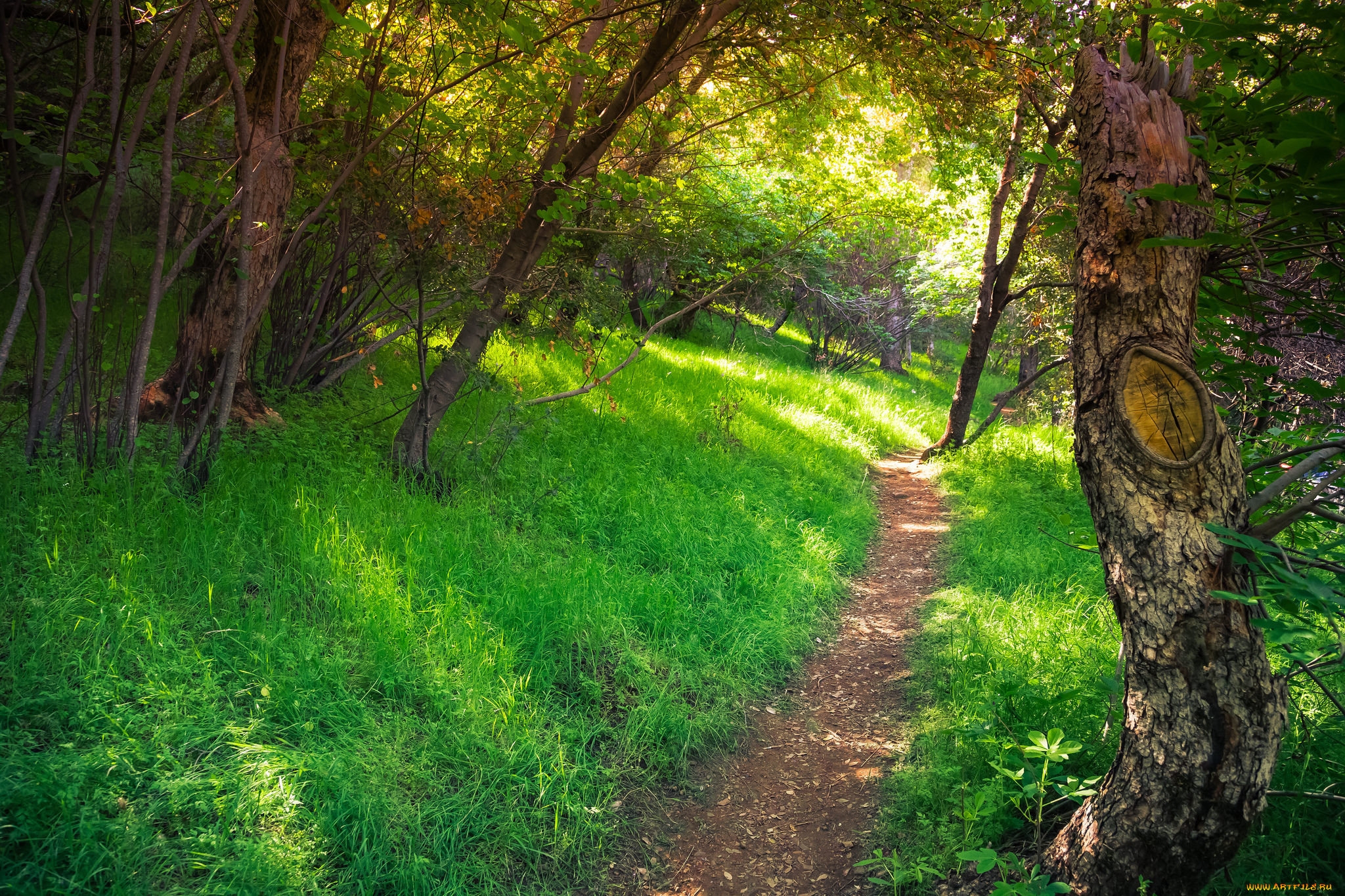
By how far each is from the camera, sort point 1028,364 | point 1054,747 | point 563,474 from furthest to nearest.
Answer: point 1028,364
point 563,474
point 1054,747

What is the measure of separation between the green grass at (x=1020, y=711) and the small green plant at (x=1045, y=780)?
87 millimetres

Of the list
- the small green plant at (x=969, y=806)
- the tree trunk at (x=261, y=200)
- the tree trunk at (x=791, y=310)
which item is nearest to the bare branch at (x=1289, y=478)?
the small green plant at (x=969, y=806)

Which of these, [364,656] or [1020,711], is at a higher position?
[1020,711]

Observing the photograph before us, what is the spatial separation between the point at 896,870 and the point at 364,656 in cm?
250

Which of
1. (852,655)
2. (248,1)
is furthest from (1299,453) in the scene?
(248,1)

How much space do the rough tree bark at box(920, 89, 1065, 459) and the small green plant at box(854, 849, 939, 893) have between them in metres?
7.52

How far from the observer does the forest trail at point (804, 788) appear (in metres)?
2.89

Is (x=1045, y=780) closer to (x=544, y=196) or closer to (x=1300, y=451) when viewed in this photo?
(x=1300, y=451)

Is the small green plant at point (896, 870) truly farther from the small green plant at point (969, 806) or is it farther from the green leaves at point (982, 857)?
the green leaves at point (982, 857)

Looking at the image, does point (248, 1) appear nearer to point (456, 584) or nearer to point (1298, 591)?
point (456, 584)

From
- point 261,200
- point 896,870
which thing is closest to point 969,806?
point 896,870

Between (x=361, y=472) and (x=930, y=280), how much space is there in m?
11.9

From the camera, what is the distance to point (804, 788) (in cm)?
343

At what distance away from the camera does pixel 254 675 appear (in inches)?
115
